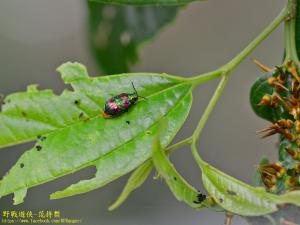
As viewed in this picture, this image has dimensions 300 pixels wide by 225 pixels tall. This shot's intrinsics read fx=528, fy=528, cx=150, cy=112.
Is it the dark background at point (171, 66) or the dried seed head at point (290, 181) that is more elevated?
the dark background at point (171, 66)

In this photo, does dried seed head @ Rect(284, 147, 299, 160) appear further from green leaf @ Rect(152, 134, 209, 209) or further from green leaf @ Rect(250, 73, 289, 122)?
green leaf @ Rect(152, 134, 209, 209)

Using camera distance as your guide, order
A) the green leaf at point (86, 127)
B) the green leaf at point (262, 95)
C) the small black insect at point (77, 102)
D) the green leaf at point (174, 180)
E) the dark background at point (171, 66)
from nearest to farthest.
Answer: the green leaf at point (174, 180)
the green leaf at point (86, 127)
the small black insect at point (77, 102)
the green leaf at point (262, 95)
the dark background at point (171, 66)

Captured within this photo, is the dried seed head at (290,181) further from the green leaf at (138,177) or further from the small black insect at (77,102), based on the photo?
the small black insect at (77,102)

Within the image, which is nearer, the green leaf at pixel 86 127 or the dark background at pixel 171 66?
the green leaf at pixel 86 127

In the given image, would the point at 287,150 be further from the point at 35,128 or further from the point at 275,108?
the point at 35,128

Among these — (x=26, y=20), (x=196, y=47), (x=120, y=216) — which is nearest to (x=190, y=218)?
(x=120, y=216)

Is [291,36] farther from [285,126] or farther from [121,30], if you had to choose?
[121,30]

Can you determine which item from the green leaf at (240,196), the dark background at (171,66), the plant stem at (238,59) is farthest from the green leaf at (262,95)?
the dark background at (171,66)
